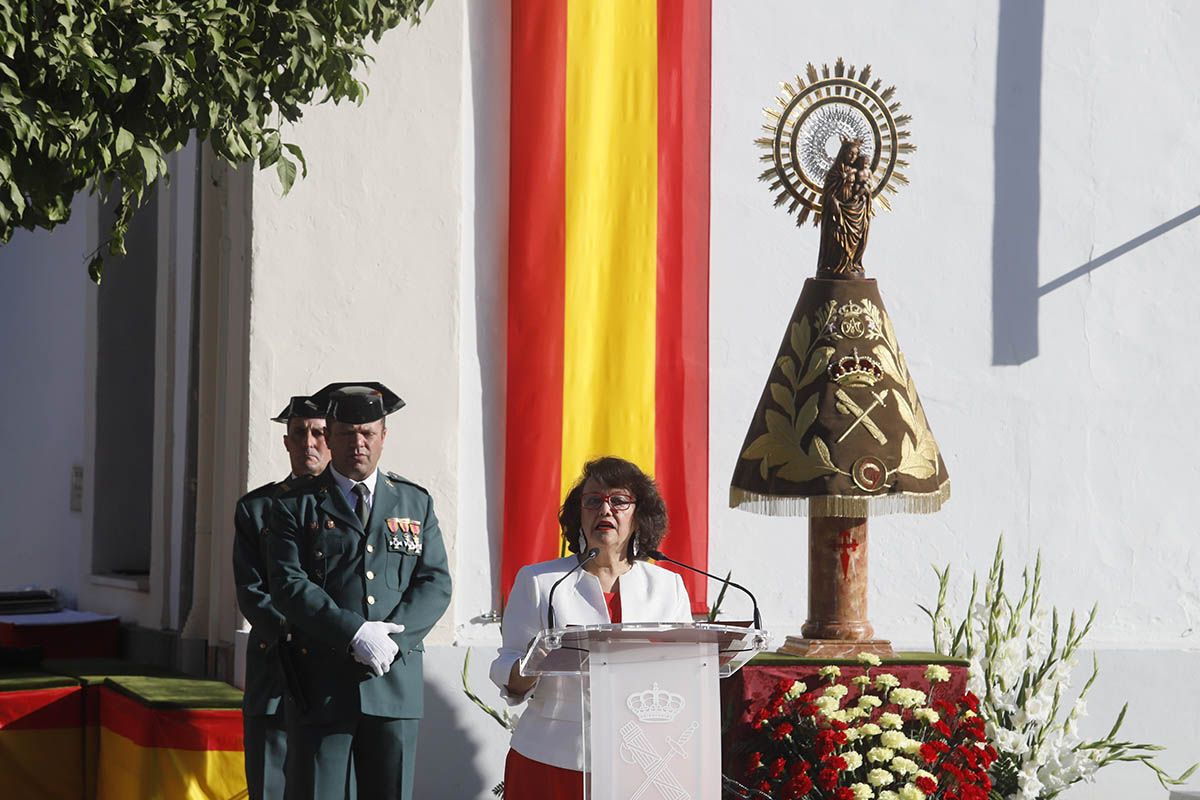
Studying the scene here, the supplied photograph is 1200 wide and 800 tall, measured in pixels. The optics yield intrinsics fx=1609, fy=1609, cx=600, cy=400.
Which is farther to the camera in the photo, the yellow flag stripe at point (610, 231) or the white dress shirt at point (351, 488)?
the yellow flag stripe at point (610, 231)

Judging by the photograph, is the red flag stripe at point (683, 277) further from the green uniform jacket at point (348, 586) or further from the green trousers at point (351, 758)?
the green trousers at point (351, 758)

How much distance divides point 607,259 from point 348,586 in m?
2.85

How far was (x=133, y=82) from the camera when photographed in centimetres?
452

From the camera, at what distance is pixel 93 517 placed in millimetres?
10133

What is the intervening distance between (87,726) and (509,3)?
396 centimetres

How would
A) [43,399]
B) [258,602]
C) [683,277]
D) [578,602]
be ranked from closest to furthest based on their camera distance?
1. [578,602]
2. [258,602]
3. [683,277]
4. [43,399]

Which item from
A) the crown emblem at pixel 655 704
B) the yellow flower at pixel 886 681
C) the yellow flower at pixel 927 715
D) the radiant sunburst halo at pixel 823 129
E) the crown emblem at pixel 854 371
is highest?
the radiant sunburst halo at pixel 823 129

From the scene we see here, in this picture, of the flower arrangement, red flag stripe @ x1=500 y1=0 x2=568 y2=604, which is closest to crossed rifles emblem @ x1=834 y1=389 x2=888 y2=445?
the flower arrangement

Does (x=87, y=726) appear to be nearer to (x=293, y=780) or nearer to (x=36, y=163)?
(x=293, y=780)

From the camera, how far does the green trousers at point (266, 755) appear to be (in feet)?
19.3

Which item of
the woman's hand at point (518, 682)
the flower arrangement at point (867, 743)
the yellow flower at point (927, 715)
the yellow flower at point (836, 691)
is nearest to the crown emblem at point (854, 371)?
the flower arrangement at point (867, 743)

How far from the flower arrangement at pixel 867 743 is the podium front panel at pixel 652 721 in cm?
129

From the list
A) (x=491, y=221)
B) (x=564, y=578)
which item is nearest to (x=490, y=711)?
(x=491, y=221)

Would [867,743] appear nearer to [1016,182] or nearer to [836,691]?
[836,691]
